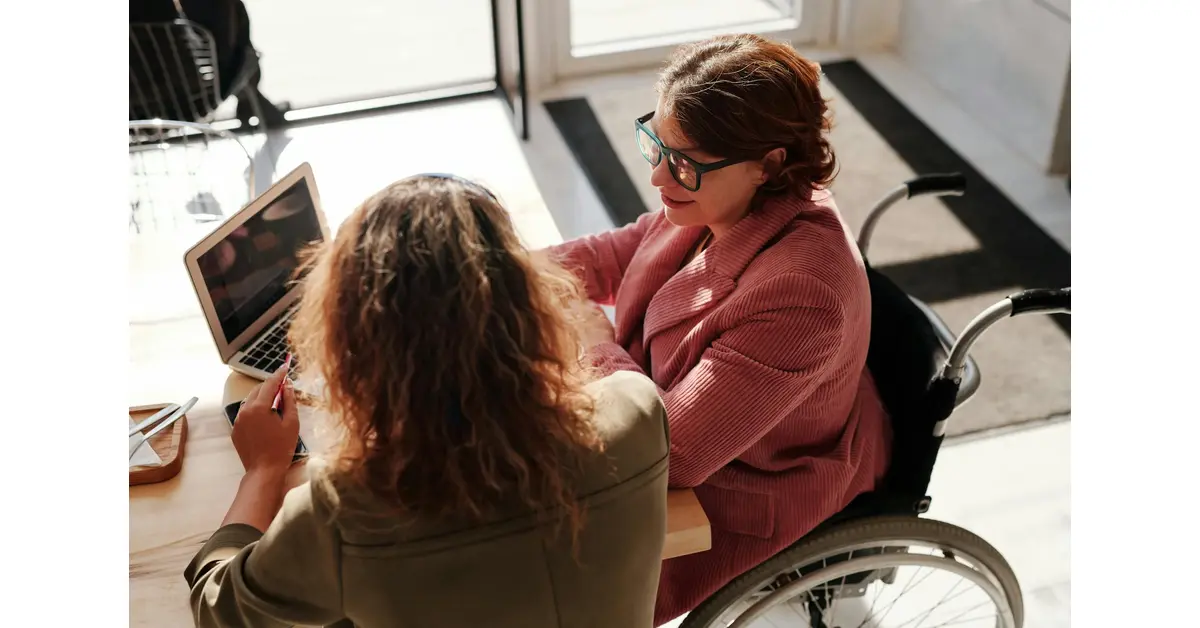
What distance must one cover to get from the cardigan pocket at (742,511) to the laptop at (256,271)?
2.41ft

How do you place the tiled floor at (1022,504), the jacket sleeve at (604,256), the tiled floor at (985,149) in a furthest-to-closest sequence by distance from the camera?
1. the tiled floor at (985,149)
2. the tiled floor at (1022,504)
3. the jacket sleeve at (604,256)

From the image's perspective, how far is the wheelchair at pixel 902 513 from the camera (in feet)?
5.53

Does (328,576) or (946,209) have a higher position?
Result: (328,576)

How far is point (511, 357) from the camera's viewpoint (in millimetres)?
1162

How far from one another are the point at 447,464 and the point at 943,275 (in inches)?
96.3

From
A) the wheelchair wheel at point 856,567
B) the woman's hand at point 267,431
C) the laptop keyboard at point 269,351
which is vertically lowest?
the wheelchair wheel at point 856,567

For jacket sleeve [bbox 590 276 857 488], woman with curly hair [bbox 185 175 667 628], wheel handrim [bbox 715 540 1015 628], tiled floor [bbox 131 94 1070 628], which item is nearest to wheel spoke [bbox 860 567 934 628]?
wheel handrim [bbox 715 540 1015 628]

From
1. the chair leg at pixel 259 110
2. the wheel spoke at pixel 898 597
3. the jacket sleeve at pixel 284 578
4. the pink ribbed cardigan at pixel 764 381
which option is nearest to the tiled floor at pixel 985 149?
the wheel spoke at pixel 898 597

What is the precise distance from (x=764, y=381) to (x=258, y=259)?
2.84ft

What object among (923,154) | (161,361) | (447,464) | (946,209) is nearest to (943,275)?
(946,209)

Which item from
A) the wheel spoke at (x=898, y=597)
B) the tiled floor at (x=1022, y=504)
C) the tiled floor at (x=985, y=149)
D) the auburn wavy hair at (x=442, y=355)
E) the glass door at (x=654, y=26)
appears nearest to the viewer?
the auburn wavy hair at (x=442, y=355)

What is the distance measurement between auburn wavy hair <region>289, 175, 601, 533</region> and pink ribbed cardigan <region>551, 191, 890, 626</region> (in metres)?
0.44

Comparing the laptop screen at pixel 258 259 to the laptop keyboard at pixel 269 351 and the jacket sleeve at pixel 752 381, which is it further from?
the jacket sleeve at pixel 752 381
